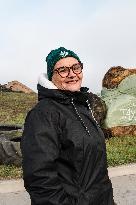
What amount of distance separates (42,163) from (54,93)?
1.65 ft

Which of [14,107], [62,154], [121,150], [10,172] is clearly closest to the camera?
[62,154]

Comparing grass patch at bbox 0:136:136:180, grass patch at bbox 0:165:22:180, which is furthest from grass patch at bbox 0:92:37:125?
grass patch at bbox 0:165:22:180

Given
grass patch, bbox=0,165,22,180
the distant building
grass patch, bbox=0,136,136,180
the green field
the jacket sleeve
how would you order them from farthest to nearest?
the distant building
the green field
grass patch, bbox=0,136,136,180
grass patch, bbox=0,165,22,180
the jacket sleeve

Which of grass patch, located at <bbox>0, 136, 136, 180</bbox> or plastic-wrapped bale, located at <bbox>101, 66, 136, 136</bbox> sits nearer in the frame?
grass patch, located at <bbox>0, 136, 136, 180</bbox>

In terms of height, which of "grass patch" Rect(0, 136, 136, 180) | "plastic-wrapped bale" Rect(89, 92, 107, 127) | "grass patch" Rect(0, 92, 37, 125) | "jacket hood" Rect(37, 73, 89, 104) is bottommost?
"grass patch" Rect(0, 136, 136, 180)

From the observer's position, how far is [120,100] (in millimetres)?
14227

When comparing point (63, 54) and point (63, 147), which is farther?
point (63, 54)

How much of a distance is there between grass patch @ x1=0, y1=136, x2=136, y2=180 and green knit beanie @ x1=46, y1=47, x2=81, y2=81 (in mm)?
5872

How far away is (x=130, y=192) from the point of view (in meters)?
7.63

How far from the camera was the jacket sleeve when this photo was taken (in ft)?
9.47

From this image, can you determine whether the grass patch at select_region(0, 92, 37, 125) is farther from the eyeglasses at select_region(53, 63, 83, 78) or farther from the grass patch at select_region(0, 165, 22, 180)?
the eyeglasses at select_region(53, 63, 83, 78)

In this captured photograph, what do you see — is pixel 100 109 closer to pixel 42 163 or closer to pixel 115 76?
pixel 115 76

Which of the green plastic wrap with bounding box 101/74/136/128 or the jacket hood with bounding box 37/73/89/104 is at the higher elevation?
the jacket hood with bounding box 37/73/89/104

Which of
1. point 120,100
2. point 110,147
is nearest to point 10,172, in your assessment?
point 110,147
